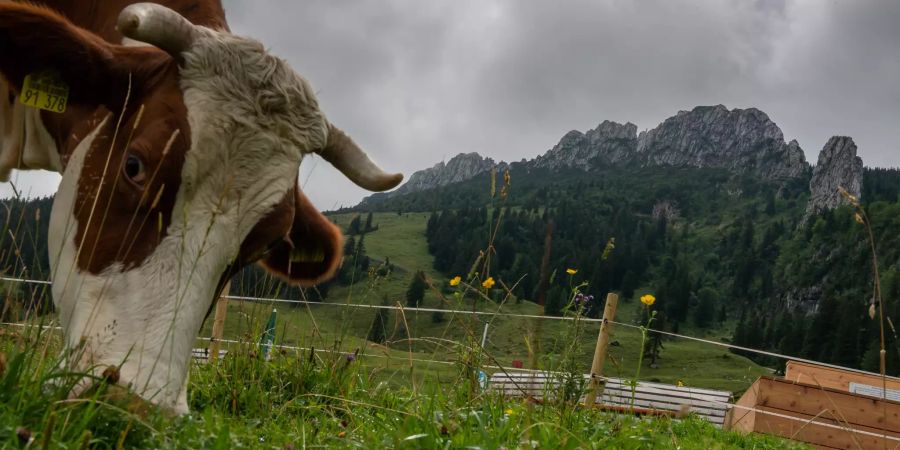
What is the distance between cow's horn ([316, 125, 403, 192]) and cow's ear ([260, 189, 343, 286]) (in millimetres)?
383

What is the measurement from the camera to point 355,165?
488 centimetres

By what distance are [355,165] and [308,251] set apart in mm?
964

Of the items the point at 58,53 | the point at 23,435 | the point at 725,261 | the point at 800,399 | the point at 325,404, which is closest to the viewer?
the point at 23,435

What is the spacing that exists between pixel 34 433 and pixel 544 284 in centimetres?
173

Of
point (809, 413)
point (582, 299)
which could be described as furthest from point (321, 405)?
point (809, 413)

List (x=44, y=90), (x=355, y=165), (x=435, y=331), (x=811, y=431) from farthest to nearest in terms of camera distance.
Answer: (x=435, y=331)
(x=811, y=431)
(x=355, y=165)
(x=44, y=90)

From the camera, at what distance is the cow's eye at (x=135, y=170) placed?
3.44 m

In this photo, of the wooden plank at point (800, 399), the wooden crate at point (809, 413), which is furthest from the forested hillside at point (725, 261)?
the wooden crate at point (809, 413)

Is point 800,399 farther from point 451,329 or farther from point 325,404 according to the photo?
point 325,404

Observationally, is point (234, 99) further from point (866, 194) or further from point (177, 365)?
point (866, 194)

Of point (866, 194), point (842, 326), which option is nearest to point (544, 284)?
point (842, 326)

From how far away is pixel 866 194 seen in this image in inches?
7382

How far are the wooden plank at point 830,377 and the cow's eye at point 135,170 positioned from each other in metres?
14.4

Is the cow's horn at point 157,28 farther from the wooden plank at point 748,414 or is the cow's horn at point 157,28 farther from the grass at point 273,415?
the wooden plank at point 748,414
